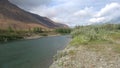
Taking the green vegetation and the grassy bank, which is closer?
the grassy bank

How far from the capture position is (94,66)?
26.3 meters

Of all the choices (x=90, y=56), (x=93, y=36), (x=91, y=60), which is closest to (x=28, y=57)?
(x=90, y=56)

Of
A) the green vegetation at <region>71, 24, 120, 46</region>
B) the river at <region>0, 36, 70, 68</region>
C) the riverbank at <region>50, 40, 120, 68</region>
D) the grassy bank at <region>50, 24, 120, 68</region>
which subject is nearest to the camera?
the riverbank at <region>50, 40, 120, 68</region>

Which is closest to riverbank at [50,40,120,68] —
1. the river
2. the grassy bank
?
the grassy bank

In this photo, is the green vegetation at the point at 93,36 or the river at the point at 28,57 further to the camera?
the green vegetation at the point at 93,36

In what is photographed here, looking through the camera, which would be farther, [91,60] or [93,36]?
[93,36]

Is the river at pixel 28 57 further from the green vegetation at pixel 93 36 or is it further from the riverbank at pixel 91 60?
the green vegetation at pixel 93 36

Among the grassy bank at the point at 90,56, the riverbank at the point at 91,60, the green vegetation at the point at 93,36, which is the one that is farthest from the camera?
the green vegetation at the point at 93,36

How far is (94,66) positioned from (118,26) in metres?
157

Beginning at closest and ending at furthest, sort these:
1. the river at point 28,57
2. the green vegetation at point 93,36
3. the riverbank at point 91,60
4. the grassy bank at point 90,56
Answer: the riverbank at point 91,60
the grassy bank at point 90,56
the river at point 28,57
the green vegetation at point 93,36

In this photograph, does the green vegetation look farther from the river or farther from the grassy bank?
the river

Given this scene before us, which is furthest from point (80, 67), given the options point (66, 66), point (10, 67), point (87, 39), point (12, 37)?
point (12, 37)

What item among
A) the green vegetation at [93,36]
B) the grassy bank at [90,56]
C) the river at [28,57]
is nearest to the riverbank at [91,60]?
the grassy bank at [90,56]

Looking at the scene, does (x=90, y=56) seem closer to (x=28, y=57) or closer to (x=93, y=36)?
(x=28, y=57)
